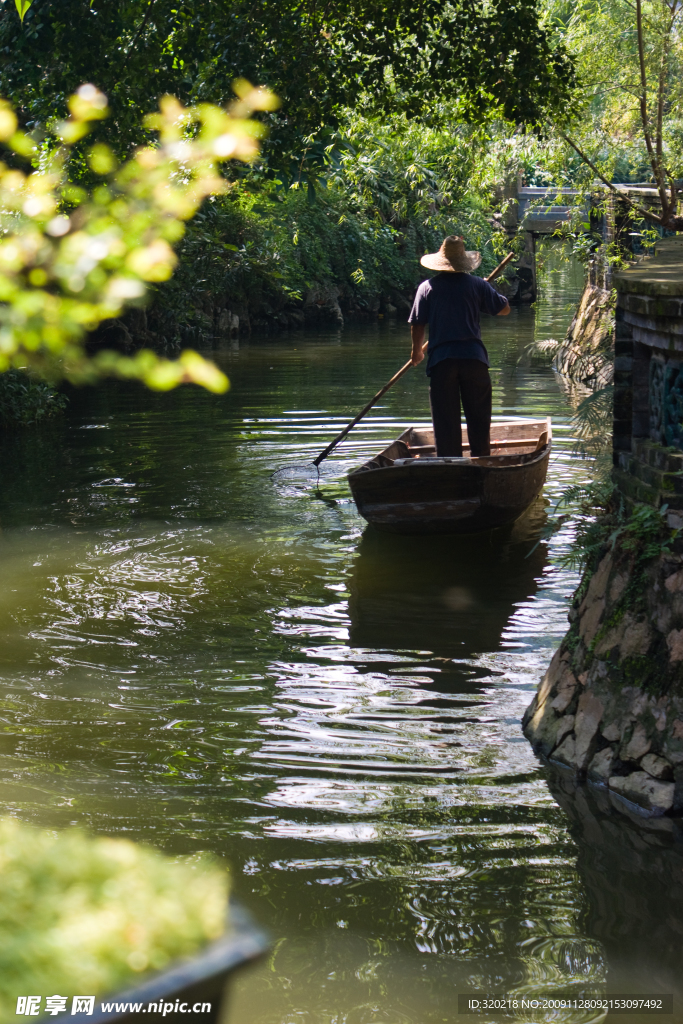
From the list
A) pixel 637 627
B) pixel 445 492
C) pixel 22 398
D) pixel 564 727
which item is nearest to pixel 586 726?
pixel 564 727

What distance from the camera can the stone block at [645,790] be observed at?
160 inches

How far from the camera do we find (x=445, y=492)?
7.81 meters

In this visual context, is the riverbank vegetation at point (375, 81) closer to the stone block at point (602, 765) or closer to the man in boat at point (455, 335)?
the man in boat at point (455, 335)

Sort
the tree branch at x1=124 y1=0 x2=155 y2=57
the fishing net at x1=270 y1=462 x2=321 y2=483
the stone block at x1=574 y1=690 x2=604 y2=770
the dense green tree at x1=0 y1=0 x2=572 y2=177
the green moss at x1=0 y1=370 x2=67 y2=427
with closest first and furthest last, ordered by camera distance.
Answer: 1. the stone block at x1=574 y1=690 x2=604 y2=770
2. the dense green tree at x1=0 y1=0 x2=572 y2=177
3. the tree branch at x1=124 y1=0 x2=155 y2=57
4. the fishing net at x1=270 y1=462 x2=321 y2=483
5. the green moss at x1=0 y1=370 x2=67 y2=427

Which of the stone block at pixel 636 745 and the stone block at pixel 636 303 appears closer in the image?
the stone block at pixel 636 745

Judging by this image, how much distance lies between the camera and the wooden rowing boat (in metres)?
7.70

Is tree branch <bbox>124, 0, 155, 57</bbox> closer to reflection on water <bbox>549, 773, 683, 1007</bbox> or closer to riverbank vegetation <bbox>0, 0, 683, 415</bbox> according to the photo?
riverbank vegetation <bbox>0, 0, 683, 415</bbox>

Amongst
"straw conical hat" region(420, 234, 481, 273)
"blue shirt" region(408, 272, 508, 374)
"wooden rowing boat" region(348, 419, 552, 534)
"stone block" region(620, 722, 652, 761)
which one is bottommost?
"stone block" region(620, 722, 652, 761)

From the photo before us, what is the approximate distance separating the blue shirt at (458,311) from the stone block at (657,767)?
15.4 feet

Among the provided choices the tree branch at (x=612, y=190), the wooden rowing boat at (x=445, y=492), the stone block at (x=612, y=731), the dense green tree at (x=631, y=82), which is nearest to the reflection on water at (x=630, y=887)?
the stone block at (x=612, y=731)

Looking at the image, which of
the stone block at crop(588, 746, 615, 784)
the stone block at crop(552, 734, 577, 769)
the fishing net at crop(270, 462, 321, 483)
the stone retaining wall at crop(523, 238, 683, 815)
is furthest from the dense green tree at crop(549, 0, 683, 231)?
the stone block at crop(588, 746, 615, 784)

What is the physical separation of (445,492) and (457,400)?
1.05m

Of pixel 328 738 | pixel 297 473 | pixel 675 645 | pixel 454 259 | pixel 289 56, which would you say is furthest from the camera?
pixel 297 473

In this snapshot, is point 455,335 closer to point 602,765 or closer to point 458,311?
point 458,311
